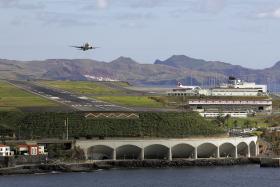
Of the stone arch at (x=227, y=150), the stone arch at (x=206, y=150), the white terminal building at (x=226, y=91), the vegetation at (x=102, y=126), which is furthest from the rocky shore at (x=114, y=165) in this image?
the white terminal building at (x=226, y=91)

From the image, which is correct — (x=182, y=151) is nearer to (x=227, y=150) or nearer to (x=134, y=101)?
(x=227, y=150)

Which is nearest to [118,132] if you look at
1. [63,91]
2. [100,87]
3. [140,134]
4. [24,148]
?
[140,134]

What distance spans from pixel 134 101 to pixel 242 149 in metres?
32.8

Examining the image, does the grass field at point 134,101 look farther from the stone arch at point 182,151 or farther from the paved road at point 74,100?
the stone arch at point 182,151

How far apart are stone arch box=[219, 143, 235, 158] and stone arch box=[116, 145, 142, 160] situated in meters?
10.3

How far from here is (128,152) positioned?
111 meters

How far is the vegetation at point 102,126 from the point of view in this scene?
113 m

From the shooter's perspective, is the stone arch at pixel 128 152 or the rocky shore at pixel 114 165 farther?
the stone arch at pixel 128 152

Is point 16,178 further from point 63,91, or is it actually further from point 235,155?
point 63,91

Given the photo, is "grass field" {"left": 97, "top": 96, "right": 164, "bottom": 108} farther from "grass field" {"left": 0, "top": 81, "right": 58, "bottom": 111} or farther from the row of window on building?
the row of window on building

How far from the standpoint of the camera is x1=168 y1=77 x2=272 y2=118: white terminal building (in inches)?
6398

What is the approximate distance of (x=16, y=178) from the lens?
306ft

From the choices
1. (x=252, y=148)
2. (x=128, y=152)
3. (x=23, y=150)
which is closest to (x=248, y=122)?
(x=252, y=148)

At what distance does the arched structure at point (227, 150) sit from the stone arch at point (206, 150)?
1144mm
